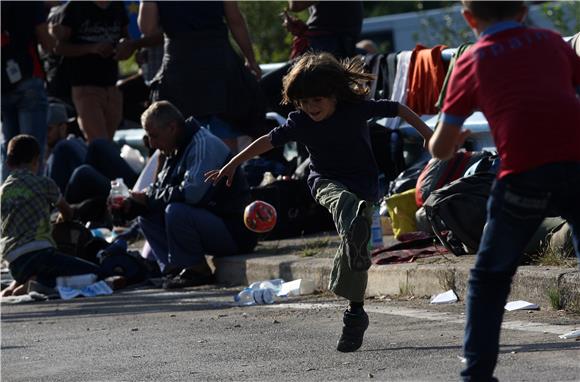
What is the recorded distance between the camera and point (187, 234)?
368 inches

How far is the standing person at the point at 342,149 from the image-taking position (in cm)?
607

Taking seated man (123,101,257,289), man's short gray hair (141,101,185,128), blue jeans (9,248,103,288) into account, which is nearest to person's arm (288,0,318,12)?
seated man (123,101,257,289)

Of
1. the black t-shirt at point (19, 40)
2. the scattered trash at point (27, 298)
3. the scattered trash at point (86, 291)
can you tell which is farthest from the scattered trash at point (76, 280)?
the black t-shirt at point (19, 40)

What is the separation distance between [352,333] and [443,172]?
3.02m

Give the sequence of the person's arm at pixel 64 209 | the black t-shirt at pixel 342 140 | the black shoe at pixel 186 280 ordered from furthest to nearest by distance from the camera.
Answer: the person's arm at pixel 64 209 → the black shoe at pixel 186 280 → the black t-shirt at pixel 342 140

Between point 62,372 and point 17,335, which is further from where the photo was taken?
point 17,335

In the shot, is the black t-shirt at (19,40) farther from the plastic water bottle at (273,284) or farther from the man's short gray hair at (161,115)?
the plastic water bottle at (273,284)

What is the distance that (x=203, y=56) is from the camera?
1038 cm

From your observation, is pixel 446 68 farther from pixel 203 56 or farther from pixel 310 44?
pixel 203 56

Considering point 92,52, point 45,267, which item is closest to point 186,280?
point 45,267

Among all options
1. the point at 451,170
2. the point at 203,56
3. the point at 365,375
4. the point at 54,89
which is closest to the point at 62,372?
the point at 365,375

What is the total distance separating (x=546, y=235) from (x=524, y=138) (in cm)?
313

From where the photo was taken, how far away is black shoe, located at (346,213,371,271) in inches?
238

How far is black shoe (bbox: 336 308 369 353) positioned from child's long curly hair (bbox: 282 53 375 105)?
1.06 meters
